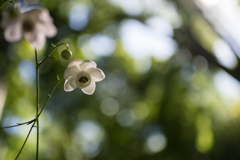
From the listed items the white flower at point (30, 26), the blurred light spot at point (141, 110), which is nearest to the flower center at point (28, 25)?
the white flower at point (30, 26)

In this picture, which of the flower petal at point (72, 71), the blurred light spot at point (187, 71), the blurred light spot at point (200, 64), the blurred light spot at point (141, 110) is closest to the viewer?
the flower petal at point (72, 71)

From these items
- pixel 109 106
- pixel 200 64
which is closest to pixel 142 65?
pixel 109 106

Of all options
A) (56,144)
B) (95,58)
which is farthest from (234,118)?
(56,144)

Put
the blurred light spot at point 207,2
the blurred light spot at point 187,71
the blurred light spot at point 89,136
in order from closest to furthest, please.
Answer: the blurred light spot at point 207,2
the blurred light spot at point 187,71
the blurred light spot at point 89,136

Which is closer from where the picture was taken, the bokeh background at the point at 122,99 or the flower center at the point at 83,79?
the flower center at the point at 83,79

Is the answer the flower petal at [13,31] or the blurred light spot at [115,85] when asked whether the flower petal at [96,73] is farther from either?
the blurred light spot at [115,85]

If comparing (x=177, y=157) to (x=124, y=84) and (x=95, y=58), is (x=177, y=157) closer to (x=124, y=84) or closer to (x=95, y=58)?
(x=124, y=84)

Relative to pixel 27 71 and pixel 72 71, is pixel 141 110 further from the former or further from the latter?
pixel 72 71
